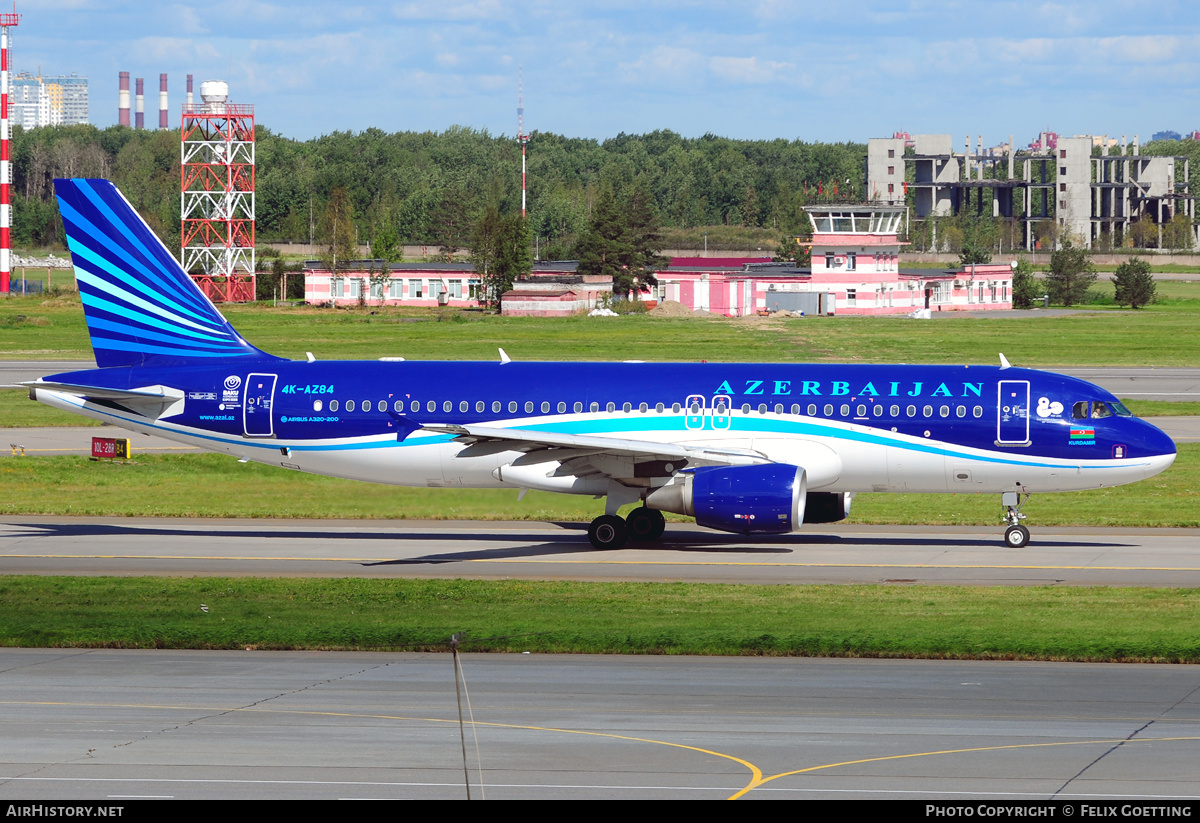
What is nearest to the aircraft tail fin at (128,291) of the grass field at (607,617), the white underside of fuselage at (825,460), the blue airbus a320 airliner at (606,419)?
the blue airbus a320 airliner at (606,419)

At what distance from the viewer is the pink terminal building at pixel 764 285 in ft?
470

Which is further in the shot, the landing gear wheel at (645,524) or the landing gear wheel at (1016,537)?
the landing gear wheel at (645,524)

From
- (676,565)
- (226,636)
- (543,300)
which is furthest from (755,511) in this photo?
(543,300)

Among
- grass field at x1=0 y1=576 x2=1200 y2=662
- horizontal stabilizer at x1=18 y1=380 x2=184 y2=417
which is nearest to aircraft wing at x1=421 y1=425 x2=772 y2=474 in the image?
grass field at x1=0 y1=576 x2=1200 y2=662

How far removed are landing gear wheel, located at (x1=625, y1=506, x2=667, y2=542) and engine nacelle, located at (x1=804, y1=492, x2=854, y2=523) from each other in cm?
380

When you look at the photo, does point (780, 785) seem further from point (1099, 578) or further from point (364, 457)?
point (364, 457)

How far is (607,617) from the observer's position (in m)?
26.7

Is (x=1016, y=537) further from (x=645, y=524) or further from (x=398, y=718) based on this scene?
(x=398, y=718)

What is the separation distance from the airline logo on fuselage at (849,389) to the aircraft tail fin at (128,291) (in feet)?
43.9

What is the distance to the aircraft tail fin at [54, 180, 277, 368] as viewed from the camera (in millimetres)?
37906

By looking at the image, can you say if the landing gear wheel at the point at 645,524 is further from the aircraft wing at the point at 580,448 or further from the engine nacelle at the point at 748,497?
the engine nacelle at the point at 748,497

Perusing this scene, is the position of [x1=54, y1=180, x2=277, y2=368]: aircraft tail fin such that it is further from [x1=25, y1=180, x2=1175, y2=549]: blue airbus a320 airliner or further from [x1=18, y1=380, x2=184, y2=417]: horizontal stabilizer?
[x1=18, y1=380, x2=184, y2=417]: horizontal stabilizer

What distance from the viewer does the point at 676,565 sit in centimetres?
3338

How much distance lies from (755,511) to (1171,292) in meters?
182
